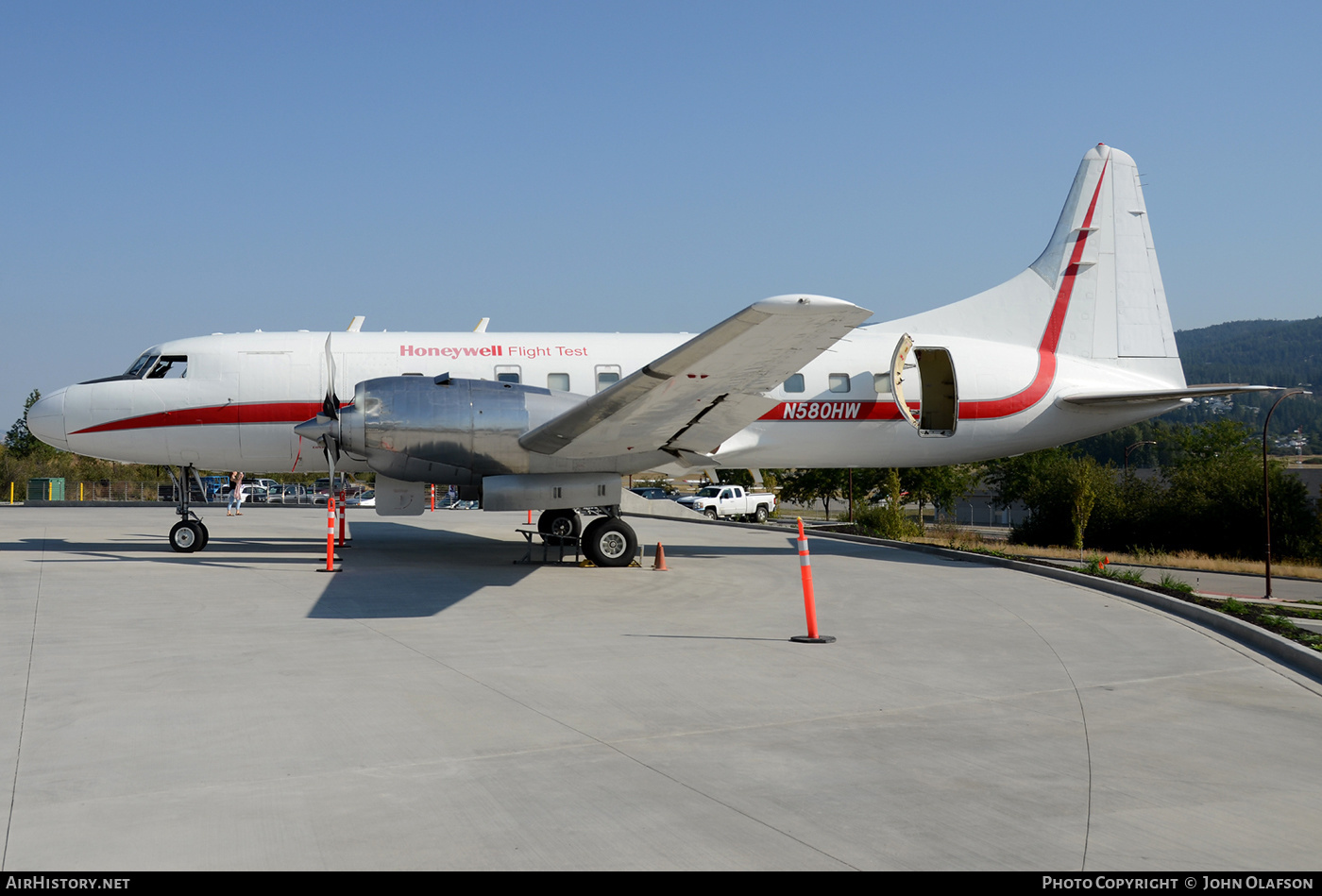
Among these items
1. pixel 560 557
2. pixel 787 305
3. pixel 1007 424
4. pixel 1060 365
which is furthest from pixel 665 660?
pixel 1060 365

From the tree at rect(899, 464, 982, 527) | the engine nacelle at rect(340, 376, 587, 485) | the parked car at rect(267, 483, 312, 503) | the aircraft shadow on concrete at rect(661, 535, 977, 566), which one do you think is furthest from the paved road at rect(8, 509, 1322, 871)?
the tree at rect(899, 464, 982, 527)

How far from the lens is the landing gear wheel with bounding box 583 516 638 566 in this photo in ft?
50.5

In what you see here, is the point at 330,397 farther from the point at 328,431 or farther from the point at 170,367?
the point at 170,367

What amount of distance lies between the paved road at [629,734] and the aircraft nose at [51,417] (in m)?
5.03

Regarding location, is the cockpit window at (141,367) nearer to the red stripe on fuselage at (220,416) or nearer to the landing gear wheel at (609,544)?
the red stripe on fuselage at (220,416)

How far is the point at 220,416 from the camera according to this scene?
16609 mm

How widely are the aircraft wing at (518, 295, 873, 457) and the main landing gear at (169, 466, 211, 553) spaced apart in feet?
22.4

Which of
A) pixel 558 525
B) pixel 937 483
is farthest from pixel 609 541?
pixel 937 483

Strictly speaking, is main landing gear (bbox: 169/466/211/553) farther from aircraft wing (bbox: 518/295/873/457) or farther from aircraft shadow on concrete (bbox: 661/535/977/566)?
aircraft shadow on concrete (bbox: 661/535/977/566)

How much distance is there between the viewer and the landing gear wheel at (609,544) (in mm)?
15398

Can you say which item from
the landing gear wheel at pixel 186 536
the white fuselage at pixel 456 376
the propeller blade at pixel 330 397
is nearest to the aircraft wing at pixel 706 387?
the white fuselage at pixel 456 376

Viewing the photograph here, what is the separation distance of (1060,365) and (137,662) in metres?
16.8

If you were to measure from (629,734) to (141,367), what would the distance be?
14.5m

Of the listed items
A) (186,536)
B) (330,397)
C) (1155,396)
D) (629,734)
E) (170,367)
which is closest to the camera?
(629,734)
